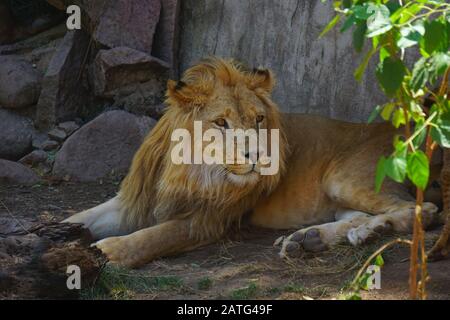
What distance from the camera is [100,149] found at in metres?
7.25

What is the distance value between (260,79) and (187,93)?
0.52 m

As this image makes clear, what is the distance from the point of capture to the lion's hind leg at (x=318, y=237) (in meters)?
5.00

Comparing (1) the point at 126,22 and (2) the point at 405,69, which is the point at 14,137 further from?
(2) the point at 405,69

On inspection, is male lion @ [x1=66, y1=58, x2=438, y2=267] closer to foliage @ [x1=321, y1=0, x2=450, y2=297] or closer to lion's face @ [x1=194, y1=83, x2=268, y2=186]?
lion's face @ [x1=194, y1=83, x2=268, y2=186]

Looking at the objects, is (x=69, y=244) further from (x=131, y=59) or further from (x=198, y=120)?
(x=131, y=59)

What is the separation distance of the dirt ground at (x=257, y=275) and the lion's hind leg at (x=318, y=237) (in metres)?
0.05

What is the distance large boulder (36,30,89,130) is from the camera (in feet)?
25.2

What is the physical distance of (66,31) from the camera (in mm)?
8266

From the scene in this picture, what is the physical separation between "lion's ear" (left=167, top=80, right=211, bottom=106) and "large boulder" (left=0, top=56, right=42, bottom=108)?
2.98 metres

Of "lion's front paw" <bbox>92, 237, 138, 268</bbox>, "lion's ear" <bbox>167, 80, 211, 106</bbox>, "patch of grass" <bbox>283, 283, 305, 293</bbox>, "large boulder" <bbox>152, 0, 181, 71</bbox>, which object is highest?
"large boulder" <bbox>152, 0, 181, 71</bbox>

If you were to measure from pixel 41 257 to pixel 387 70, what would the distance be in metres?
1.95

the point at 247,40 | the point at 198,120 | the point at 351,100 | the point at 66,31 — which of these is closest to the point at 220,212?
the point at 198,120

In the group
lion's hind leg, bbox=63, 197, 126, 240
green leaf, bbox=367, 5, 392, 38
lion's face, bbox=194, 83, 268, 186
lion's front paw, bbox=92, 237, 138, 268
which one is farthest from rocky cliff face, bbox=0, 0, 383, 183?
green leaf, bbox=367, 5, 392, 38

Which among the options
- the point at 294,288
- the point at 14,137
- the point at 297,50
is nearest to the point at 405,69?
the point at 294,288
